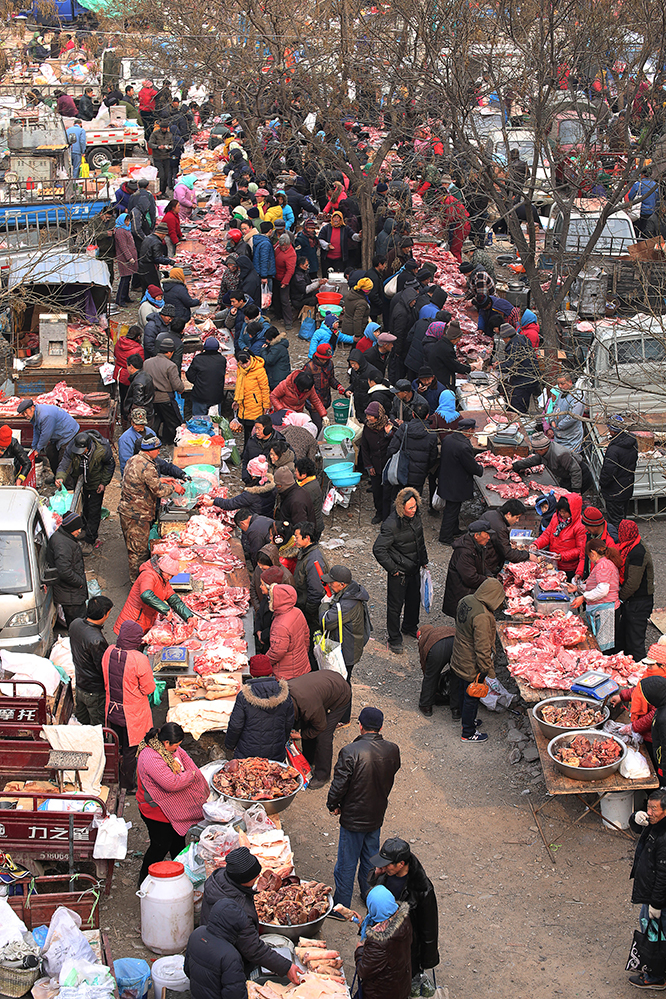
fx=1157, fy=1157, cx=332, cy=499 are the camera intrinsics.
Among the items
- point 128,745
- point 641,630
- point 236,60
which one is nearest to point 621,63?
point 236,60

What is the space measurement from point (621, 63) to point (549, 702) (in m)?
16.5

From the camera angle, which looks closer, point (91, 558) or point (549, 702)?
point (549, 702)

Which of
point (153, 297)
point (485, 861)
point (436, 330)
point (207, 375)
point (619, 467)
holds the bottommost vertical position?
point (485, 861)

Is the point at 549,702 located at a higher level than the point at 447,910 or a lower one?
higher

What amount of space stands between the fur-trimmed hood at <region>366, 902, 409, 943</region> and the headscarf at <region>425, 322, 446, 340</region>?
10.2 meters

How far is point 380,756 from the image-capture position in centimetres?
809

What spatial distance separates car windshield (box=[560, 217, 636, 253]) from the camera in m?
20.8

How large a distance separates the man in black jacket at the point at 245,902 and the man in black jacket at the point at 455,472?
7486 millimetres

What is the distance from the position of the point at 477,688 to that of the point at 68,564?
4083 mm

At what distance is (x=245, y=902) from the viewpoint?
6.69 meters

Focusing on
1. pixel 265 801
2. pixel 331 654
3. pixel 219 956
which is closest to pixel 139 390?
pixel 331 654

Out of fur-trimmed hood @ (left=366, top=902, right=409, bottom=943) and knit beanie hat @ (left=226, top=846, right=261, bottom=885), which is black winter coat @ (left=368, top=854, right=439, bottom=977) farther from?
knit beanie hat @ (left=226, top=846, right=261, bottom=885)

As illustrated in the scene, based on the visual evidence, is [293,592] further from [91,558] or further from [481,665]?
[91,558]

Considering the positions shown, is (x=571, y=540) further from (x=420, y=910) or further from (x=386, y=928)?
(x=386, y=928)
